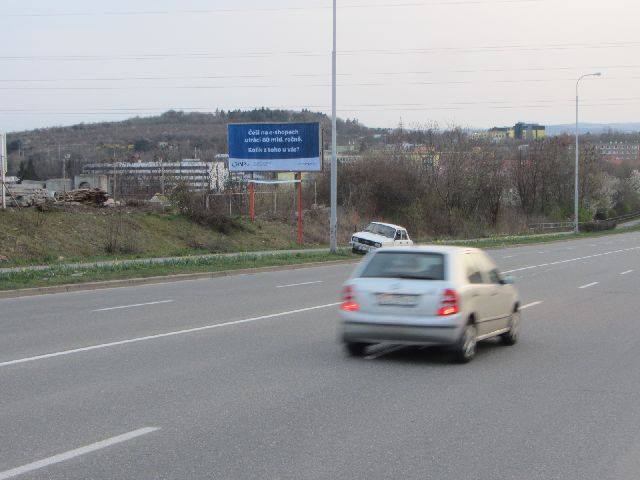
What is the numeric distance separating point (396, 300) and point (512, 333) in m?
2.77

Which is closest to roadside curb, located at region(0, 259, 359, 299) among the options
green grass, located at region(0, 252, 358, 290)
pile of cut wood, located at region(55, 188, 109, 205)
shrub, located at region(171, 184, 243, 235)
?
green grass, located at region(0, 252, 358, 290)

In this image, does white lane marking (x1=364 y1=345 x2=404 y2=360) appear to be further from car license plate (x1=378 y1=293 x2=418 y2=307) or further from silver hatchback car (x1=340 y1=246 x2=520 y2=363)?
car license plate (x1=378 y1=293 x2=418 y2=307)

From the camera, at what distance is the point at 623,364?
1138 centimetres

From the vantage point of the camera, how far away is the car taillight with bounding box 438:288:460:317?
1093cm

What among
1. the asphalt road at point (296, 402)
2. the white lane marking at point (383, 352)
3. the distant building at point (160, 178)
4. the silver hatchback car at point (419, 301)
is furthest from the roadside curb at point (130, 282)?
the distant building at point (160, 178)

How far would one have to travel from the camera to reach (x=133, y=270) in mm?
25859

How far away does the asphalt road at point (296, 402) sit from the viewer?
21.5 feet

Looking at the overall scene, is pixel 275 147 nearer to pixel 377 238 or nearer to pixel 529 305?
pixel 377 238

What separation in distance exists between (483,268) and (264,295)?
928cm

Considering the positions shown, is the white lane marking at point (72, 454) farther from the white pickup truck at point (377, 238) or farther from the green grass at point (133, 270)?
the white pickup truck at point (377, 238)

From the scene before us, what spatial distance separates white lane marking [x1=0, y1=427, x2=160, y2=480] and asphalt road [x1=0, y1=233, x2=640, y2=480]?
2cm

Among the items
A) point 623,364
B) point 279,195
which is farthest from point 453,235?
point 623,364

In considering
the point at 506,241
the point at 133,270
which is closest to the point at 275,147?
the point at 133,270

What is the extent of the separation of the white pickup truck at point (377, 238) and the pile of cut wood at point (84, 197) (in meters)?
11.7
